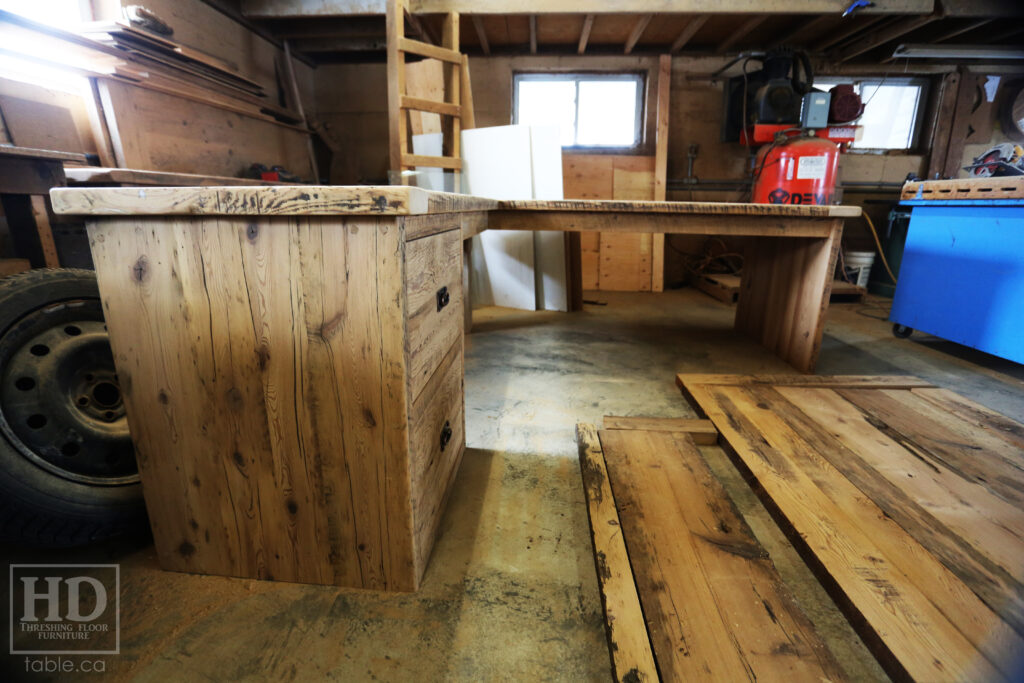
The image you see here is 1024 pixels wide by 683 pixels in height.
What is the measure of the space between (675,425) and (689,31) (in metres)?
4.08

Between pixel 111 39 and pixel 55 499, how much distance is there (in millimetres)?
2569

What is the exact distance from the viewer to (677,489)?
1.32 meters

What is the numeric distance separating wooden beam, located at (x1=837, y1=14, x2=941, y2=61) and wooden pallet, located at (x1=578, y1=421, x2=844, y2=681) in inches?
183

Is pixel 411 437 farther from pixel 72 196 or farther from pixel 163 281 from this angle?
pixel 72 196

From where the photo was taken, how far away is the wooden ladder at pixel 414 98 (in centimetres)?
303

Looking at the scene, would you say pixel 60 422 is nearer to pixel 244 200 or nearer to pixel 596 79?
pixel 244 200

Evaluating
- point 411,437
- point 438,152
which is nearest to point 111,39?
point 438,152

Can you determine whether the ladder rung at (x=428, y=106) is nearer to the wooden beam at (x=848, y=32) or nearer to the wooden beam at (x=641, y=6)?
the wooden beam at (x=641, y=6)

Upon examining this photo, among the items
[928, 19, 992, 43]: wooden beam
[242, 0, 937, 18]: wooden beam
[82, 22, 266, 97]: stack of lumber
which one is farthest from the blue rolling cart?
[82, 22, 266, 97]: stack of lumber

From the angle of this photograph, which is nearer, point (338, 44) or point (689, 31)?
point (689, 31)

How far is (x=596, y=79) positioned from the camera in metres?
5.01

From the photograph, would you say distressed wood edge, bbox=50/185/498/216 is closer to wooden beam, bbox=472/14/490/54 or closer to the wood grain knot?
the wood grain knot

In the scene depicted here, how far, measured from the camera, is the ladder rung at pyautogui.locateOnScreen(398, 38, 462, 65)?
9.85 ft

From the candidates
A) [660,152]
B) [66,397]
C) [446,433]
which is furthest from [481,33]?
[66,397]
